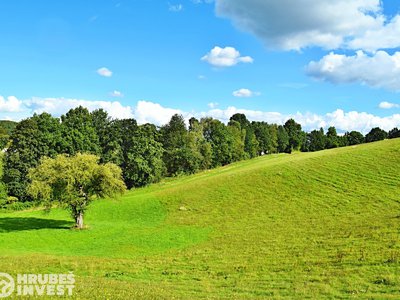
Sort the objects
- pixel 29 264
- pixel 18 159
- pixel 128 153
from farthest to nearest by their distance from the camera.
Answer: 1. pixel 128 153
2. pixel 18 159
3. pixel 29 264

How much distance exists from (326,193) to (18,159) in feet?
241

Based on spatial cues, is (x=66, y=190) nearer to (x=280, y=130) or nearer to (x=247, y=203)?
(x=247, y=203)

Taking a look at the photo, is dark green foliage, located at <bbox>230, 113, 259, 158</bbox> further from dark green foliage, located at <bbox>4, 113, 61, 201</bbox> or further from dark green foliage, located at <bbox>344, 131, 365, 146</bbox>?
dark green foliage, located at <bbox>4, 113, 61, 201</bbox>

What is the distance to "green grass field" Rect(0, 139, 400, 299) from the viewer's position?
2214 cm

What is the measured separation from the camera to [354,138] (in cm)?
16625

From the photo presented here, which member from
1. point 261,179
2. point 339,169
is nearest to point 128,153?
point 261,179

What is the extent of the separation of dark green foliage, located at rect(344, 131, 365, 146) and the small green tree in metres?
141

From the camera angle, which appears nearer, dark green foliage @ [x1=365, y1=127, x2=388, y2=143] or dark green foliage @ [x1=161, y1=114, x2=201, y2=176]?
dark green foliage @ [x1=161, y1=114, x2=201, y2=176]

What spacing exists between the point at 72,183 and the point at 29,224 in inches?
505

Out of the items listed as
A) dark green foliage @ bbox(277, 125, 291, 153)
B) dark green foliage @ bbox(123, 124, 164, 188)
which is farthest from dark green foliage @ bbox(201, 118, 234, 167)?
dark green foliage @ bbox(277, 125, 291, 153)

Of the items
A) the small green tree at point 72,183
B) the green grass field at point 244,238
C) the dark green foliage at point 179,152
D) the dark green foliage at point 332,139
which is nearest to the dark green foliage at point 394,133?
the dark green foliage at point 332,139

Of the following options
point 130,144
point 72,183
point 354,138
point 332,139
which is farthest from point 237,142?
point 72,183

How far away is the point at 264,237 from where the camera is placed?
39.6 meters

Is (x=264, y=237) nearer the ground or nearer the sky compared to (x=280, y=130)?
nearer the ground
